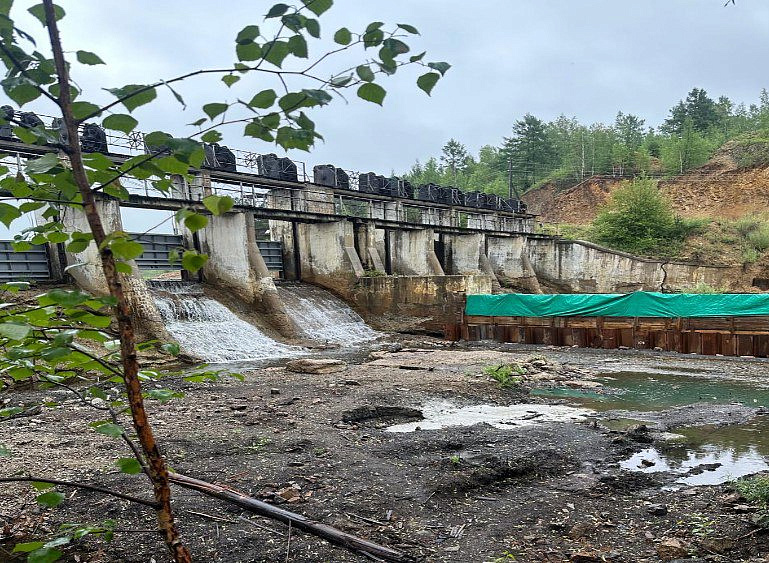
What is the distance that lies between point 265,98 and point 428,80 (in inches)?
16.1

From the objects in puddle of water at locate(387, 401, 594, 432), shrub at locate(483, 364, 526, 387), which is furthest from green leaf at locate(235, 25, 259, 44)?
shrub at locate(483, 364, 526, 387)

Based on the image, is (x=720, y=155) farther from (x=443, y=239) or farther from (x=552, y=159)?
(x=443, y=239)

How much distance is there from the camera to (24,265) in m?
17.6

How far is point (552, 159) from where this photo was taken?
73438 mm

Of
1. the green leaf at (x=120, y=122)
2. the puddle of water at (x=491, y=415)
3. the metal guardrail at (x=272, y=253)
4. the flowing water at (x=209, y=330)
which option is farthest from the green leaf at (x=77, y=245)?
the metal guardrail at (x=272, y=253)

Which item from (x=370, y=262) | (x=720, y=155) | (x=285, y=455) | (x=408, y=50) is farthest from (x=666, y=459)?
(x=720, y=155)

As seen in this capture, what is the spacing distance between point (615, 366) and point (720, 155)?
48.8 meters

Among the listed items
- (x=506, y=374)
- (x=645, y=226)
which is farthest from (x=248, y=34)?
(x=645, y=226)

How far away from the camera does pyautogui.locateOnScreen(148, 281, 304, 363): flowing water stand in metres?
17.2

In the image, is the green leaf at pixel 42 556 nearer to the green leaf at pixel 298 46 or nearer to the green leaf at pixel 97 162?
the green leaf at pixel 97 162

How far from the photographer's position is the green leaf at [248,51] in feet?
3.98

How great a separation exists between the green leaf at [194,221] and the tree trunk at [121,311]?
22 centimetres

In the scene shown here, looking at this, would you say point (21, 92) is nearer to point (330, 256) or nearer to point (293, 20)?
point (293, 20)

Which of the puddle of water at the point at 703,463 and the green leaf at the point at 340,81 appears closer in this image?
the green leaf at the point at 340,81
